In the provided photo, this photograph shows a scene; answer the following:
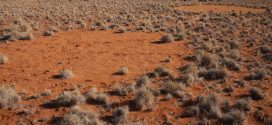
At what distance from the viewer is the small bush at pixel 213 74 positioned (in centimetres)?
1311

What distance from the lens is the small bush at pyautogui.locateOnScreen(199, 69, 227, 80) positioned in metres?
13.1

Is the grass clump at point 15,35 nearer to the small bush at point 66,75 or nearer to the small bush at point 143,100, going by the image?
the small bush at point 66,75

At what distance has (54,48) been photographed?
59.8 ft

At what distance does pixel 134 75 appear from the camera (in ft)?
44.6

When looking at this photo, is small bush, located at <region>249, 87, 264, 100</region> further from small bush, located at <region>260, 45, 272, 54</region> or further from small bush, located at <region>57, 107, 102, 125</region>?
small bush, located at <region>260, 45, 272, 54</region>

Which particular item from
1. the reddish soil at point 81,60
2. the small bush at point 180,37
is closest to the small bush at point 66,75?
the reddish soil at point 81,60

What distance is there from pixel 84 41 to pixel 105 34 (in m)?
2.66

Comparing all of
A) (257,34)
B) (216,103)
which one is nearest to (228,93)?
(216,103)

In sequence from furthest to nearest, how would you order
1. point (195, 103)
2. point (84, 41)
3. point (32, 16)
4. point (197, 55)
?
1. point (32, 16)
2. point (84, 41)
3. point (197, 55)
4. point (195, 103)

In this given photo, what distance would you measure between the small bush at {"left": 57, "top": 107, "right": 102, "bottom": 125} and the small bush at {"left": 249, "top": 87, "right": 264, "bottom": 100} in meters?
5.95

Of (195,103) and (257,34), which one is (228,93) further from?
(257,34)

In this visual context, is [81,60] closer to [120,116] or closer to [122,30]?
[120,116]

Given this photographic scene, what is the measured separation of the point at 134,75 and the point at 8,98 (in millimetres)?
5475

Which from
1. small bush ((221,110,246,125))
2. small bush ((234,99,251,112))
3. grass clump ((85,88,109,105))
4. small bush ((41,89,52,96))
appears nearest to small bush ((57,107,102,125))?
grass clump ((85,88,109,105))
